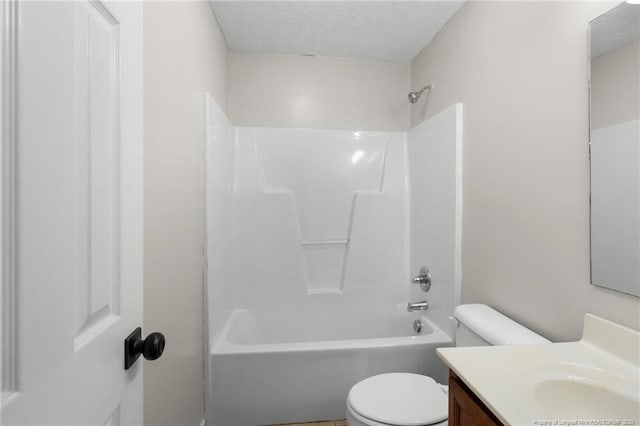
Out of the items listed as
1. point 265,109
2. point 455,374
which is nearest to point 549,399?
point 455,374

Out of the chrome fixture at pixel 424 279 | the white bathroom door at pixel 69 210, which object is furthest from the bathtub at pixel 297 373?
the white bathroom door at pixel 69 210

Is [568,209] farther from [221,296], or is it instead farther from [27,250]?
[221,296]

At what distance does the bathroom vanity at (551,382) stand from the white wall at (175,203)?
3.26 feet

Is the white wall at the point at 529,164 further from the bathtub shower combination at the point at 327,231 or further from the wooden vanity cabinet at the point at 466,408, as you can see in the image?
the wooden vanity cabinet at the point at 466,408

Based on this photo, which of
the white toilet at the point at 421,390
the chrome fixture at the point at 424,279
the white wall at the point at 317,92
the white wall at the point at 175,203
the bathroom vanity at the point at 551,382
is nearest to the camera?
the bathroom vanity at the point at 551,382

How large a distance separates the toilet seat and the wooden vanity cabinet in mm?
351

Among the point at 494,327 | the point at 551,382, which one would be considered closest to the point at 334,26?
the point at 494,327

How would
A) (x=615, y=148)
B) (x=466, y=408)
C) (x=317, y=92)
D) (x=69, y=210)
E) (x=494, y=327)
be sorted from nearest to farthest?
(x=69, y=210), (x=466, y=408), (x=615, y=148), (x=494, y=327), (x=317, y=92)

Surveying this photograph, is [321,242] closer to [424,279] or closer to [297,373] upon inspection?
[424,279]

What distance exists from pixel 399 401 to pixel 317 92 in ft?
7.00

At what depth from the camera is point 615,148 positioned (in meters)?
0.93

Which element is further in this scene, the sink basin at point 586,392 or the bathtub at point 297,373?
the bathtub at point 297,373

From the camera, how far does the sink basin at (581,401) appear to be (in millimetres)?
745

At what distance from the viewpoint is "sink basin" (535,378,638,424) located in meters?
0.74
